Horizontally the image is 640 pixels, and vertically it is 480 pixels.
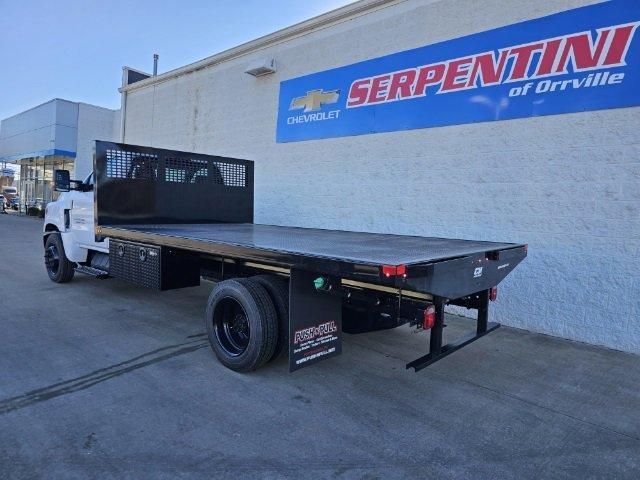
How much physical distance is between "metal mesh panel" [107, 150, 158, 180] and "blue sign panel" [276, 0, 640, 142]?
3341mm

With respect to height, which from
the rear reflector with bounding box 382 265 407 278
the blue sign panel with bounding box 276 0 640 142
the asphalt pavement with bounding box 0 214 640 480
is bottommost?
the asphalt pavement with bounding box 0 214 640 480

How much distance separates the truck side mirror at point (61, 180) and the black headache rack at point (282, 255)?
63.0 inches

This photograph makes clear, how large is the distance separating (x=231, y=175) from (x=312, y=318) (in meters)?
4.26

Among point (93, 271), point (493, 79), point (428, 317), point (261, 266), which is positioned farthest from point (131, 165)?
point (493, 79)

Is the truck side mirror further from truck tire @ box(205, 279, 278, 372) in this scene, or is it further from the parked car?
the parked car

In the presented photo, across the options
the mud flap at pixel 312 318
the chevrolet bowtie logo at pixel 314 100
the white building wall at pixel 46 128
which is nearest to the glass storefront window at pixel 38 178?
the white building wall at pixel 46 128

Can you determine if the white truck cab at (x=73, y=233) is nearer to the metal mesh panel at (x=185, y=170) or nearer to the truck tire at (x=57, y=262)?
the truck tire at (x=57, y=262)

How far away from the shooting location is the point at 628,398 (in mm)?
4004

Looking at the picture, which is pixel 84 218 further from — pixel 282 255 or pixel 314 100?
pixel 282 255

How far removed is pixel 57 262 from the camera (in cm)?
798

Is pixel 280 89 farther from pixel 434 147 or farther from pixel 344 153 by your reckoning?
pixel 434 147

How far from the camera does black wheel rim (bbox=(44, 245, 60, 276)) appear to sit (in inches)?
314

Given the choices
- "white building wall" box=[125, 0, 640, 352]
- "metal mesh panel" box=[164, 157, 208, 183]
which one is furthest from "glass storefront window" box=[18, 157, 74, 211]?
"metal mesh panel" box=[164, 157, 208, 183]

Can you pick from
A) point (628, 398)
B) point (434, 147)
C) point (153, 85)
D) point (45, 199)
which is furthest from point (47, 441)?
point (45, 199)
